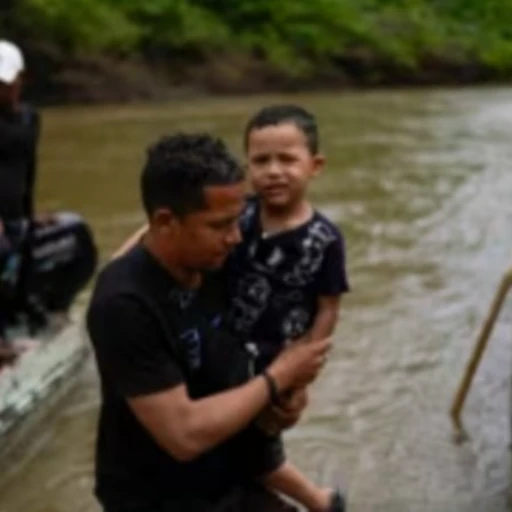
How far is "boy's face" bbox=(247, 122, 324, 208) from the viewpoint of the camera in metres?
3.88

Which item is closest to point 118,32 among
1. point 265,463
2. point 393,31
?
point 393,31

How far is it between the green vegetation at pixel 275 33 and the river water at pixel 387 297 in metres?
3.37

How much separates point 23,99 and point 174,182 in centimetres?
1963

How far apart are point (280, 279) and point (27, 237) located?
361 centimetres

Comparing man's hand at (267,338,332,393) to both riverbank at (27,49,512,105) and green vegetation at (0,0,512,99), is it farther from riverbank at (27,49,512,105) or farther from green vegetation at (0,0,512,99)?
green vegetation at (0,0,512,99)

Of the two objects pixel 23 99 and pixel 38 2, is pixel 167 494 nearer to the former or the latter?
pixel 23 99

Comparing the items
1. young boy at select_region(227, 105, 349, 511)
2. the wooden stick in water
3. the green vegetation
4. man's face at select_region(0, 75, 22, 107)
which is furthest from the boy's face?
the green vegetation

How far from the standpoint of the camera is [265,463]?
3633 millimetres

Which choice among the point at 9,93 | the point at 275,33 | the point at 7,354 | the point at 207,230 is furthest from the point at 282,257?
the point at 275,33

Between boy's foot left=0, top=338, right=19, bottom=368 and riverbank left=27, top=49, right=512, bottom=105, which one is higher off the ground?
boy's foot left=0, top=338, right=19, bottom=368

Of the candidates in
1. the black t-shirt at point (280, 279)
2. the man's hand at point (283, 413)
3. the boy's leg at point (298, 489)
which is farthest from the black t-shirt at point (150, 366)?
the boy's leg at point (298, 489)

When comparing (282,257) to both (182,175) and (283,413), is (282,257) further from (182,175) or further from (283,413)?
(182,175)

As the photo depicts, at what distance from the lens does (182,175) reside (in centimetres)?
304

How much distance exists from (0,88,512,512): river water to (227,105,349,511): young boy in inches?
97.8
